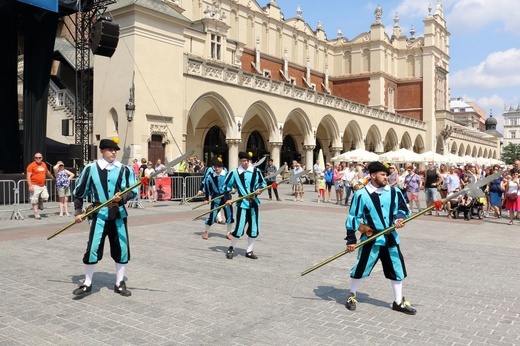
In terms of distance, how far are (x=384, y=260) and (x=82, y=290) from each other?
3439 mm

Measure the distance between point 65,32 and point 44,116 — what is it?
50.5ft

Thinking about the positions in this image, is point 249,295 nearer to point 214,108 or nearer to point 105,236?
point 105,236

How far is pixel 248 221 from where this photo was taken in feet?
25.9

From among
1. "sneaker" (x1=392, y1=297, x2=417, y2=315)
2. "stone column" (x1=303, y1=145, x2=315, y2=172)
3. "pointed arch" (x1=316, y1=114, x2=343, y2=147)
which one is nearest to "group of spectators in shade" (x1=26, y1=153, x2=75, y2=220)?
"sneaker" (x1=392, y1=297, x2=417, y2=315)

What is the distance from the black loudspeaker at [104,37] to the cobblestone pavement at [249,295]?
32.0ft

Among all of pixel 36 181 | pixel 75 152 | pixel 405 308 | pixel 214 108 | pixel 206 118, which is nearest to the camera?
pixel 405 308

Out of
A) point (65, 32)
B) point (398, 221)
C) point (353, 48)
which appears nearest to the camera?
point (398, 221)

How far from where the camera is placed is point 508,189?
14234 millimetres

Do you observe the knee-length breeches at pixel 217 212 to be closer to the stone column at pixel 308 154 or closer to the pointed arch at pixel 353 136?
the stone column at pixel 308 154

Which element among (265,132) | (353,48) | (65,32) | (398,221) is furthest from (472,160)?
(398,221)

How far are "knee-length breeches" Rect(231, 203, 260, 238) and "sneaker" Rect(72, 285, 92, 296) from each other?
2.77 m

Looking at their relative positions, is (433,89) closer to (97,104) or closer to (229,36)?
(229,36)

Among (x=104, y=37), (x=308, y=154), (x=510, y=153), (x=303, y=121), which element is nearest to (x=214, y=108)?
(x=303, y=121)

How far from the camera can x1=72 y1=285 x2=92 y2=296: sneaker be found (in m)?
5.46
